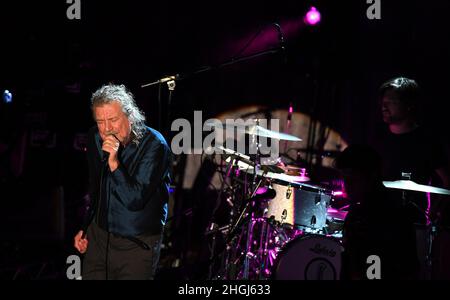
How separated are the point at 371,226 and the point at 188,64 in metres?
4.10

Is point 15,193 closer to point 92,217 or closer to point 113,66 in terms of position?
point 92,217

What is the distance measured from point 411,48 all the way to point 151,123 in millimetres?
3365

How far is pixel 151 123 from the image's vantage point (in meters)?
6.61

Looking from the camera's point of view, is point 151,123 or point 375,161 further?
point 151,123

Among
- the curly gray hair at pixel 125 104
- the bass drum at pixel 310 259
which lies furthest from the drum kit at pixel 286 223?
the curly gray hair at pixel 125 104

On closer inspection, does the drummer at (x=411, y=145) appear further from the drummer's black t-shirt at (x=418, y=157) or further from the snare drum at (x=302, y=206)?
the snare drum at (x=302, y=206)

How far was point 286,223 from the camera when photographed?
198 inches

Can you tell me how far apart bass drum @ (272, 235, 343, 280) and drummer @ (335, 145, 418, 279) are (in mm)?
1519

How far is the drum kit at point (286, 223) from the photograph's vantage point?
4.82 m

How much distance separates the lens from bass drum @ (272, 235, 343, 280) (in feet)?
15.8

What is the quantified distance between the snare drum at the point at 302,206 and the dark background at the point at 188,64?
1.89 m

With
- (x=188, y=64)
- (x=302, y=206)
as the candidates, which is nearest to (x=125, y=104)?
(x=302, y=206)

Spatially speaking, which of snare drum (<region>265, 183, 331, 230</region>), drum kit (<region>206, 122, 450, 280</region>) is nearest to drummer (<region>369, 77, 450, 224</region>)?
drum kit (<region>206, 122, 450, 280</region>)
